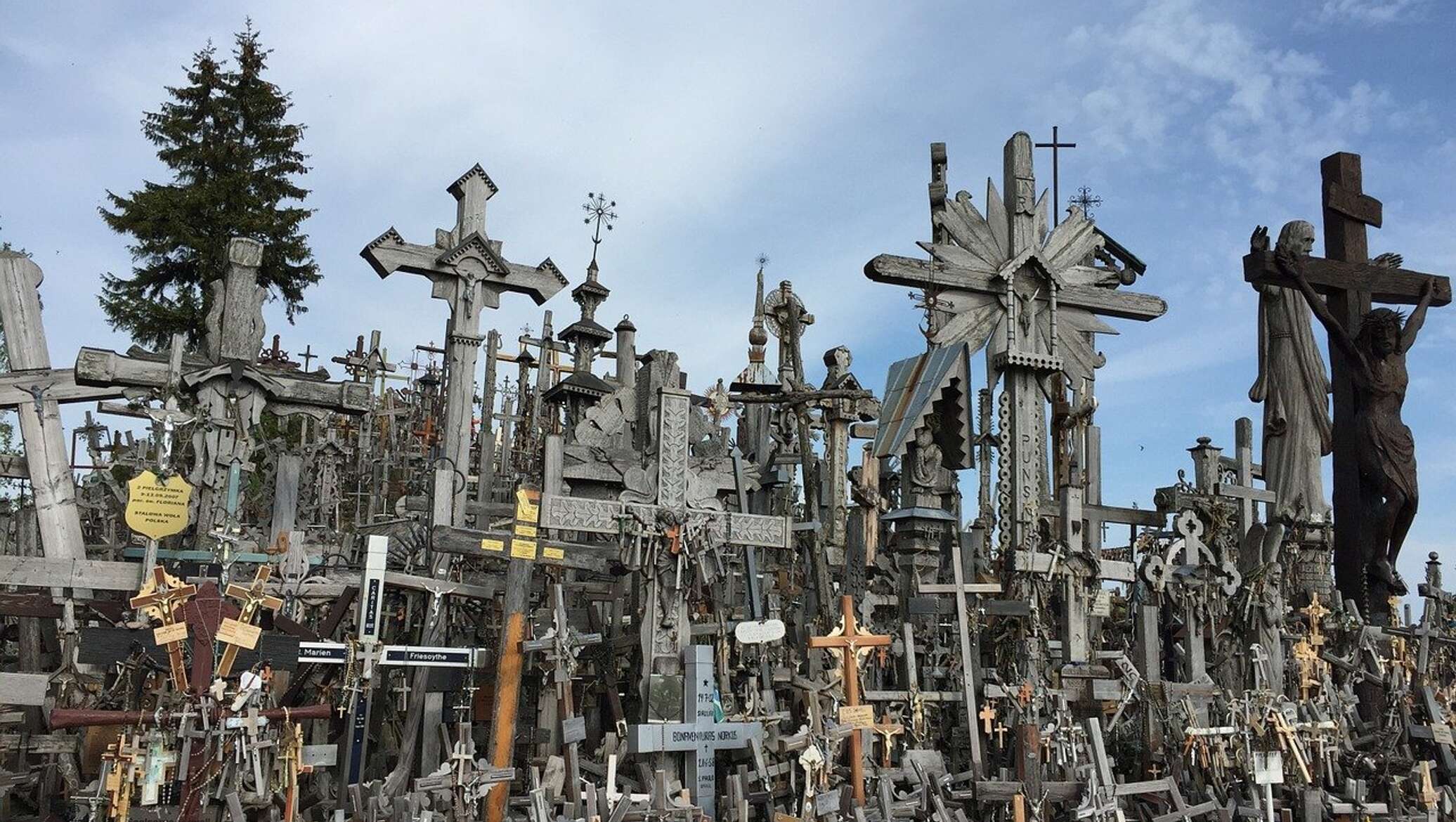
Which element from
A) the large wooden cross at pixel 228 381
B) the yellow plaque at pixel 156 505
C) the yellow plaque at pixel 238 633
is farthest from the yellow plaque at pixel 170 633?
the large wooden cross at pixel 228 381

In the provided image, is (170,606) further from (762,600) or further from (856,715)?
(762,600)

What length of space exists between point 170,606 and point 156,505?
3.84ft

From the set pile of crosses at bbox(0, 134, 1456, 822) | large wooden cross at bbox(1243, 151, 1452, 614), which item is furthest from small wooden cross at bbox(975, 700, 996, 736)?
large wooden cross at bbox(1243, 151, 1452, 614)

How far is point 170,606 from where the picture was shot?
774 centimetres

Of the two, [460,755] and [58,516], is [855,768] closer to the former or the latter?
[460,755]

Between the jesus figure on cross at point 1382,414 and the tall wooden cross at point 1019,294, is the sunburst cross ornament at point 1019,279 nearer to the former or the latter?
the tall wooden cross at point 1019,294

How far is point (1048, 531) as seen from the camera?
1338 cm

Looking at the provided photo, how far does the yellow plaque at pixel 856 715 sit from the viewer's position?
30.2ft

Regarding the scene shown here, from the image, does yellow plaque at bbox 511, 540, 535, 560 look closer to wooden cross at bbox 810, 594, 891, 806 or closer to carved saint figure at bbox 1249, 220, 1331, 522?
wooden cross at bbox 810, 594, 891, 806

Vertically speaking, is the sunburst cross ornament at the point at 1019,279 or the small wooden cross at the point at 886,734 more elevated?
the sunburst cross ornament at the point at 1019,279

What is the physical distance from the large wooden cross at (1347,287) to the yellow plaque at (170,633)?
35.0 feet

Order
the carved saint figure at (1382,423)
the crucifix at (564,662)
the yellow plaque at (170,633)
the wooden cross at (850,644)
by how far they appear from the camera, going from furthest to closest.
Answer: the carved saint figure at (1382,423) → the wooden cross at (850,644) → the crucifix at (564,662) → the yellow plaque at (170,633)

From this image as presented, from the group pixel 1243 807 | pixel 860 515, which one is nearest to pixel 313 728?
pixel 860 515

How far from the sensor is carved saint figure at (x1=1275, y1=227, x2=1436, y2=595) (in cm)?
1238
